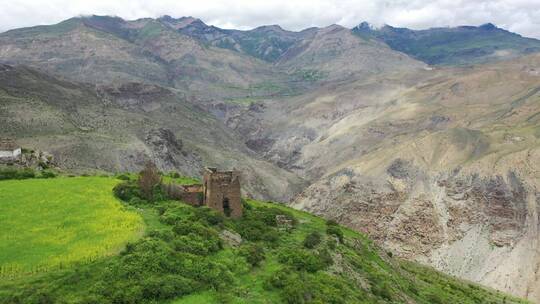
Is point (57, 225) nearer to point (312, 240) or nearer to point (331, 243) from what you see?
point (312, 240)

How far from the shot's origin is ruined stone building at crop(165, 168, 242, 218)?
3856cm

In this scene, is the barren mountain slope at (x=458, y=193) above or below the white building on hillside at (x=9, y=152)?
below

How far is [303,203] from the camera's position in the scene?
127m

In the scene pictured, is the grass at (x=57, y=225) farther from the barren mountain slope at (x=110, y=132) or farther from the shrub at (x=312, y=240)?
the barren mountain slope at (x=110, y=132)

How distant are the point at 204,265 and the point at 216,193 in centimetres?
1344

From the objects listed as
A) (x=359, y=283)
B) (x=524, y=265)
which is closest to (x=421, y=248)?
(x=524, y=265)

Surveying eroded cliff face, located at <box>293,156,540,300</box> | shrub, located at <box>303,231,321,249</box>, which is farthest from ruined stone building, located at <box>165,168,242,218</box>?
eroded cliff face, located at <box>293,156,540,300</box>

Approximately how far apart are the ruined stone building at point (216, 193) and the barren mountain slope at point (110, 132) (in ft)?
144

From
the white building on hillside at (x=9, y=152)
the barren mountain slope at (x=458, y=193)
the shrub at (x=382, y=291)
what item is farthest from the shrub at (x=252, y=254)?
the barren mountain slope at (x=458, y=193)

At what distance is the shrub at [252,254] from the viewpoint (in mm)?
29048

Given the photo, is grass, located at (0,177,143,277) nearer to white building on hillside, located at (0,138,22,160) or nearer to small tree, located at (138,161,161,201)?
small tree, located at (138,161,161,201)

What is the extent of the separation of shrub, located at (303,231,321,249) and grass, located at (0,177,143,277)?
1172cm

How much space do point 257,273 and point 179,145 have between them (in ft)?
355

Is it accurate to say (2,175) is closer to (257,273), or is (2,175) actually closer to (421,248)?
(257,273)
